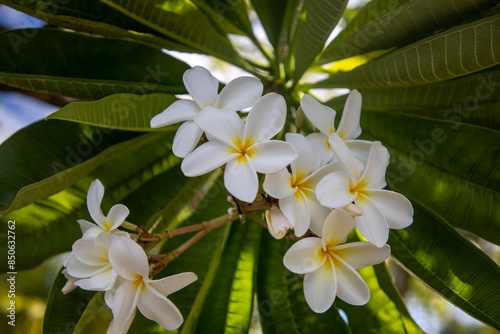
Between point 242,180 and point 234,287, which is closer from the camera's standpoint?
point 242,180

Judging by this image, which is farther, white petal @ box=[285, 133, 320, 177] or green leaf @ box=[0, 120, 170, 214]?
green leaf @ box=[0, 120, 170, 214]

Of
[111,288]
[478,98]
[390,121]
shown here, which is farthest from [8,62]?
[478,98]

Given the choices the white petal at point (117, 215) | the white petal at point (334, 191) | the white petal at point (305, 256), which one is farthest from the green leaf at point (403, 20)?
the white petal at point (117, 215)

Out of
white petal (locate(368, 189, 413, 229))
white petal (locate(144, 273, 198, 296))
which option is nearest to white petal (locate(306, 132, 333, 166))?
white petal (locate(368, 189, 413, 229))

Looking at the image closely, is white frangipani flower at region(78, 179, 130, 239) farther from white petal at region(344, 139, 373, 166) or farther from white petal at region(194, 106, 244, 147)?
white petal at region(344, 139, 373, 166)

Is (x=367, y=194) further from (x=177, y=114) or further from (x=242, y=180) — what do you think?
(x=177, y=114)

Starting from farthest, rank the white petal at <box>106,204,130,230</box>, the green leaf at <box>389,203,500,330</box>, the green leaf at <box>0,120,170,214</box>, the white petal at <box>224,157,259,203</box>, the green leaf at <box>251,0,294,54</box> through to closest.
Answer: the green leaf at <box>251,0,294,54</box> → the green leaf at <box>0,120,170,214</box> → the green leaf at <box>389,203,500,330</box> → the white petal at <box>106,204,130,230</box> → the white petal at <box>224,157,259,203</box>

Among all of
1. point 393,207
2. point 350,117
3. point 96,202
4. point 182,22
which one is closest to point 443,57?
point 350,117
